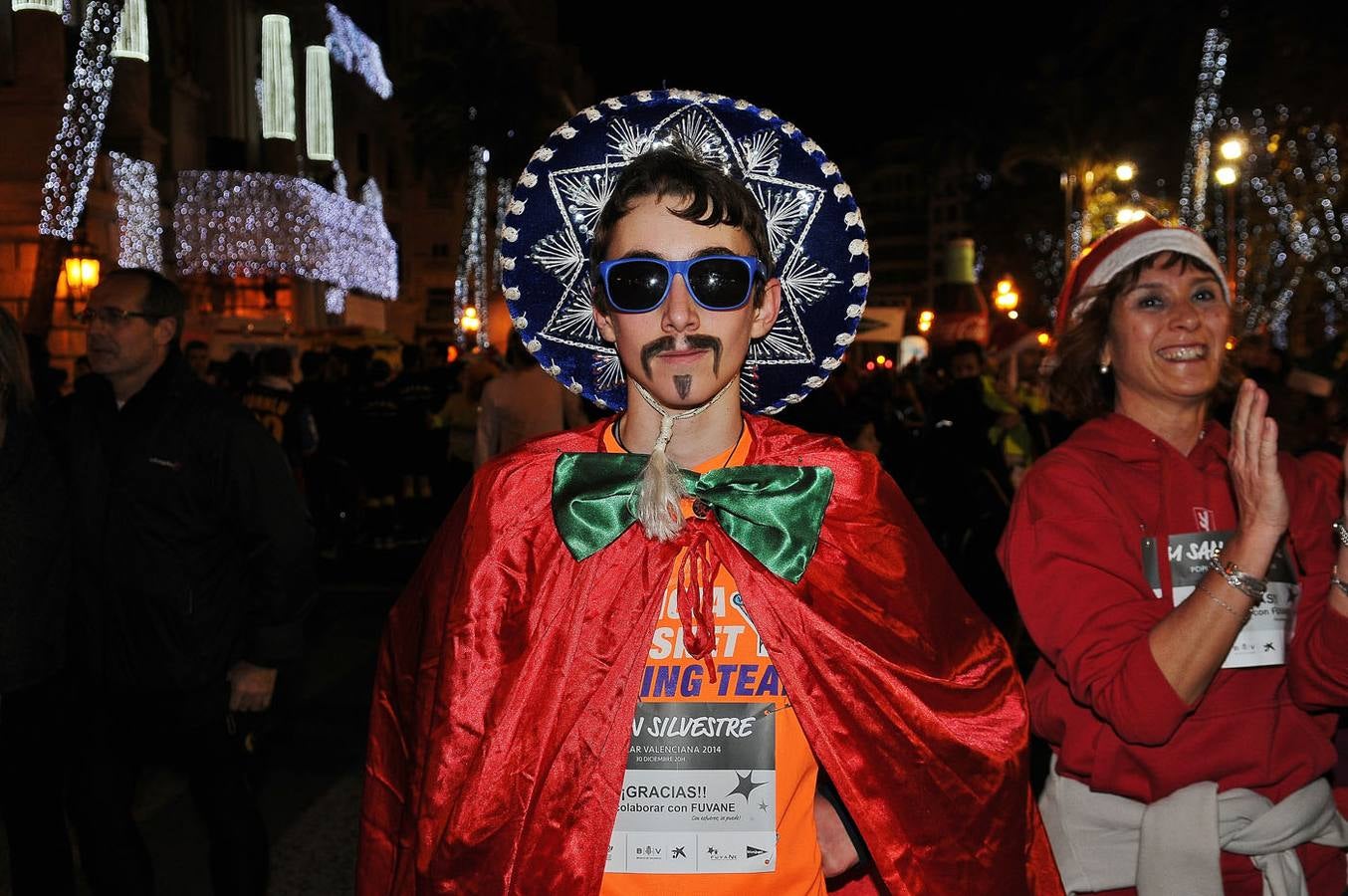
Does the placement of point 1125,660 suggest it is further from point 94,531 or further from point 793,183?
point 94,531

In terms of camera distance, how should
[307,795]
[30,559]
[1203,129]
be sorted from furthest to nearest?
[1203,129] → [307,795] → [30,559]

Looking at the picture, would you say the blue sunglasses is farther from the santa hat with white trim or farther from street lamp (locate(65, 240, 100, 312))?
street lamp (locate(65, 240, 100, 312))

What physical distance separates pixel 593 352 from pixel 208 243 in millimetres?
26047

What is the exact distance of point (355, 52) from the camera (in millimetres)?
39781

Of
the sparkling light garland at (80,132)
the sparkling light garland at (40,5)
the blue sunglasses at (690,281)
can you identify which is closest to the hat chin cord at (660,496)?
the blue sunglasses at (690,281)

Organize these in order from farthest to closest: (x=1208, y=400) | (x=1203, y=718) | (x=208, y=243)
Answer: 1. (x=208, y=243)
2. (x=1208, y=400)
3. (x=1203, y=718)

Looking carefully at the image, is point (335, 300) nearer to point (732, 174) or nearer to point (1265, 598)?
point (732, 174)

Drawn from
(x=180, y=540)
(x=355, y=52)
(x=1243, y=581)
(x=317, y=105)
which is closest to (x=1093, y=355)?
(x=1243, y=581)

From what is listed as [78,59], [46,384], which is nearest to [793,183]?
[46,384]

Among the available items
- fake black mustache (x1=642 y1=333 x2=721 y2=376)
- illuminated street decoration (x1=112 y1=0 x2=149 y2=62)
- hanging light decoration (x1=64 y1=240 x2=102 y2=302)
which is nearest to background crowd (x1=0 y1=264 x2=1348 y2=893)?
fake black mustache (x1=642 y1=333 x2=721 y2=376)

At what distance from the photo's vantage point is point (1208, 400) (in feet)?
9.34

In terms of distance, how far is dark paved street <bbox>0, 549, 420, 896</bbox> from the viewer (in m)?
4.67

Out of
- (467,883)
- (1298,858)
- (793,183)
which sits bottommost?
(1298,858)

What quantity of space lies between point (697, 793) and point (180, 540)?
7.82 ft
